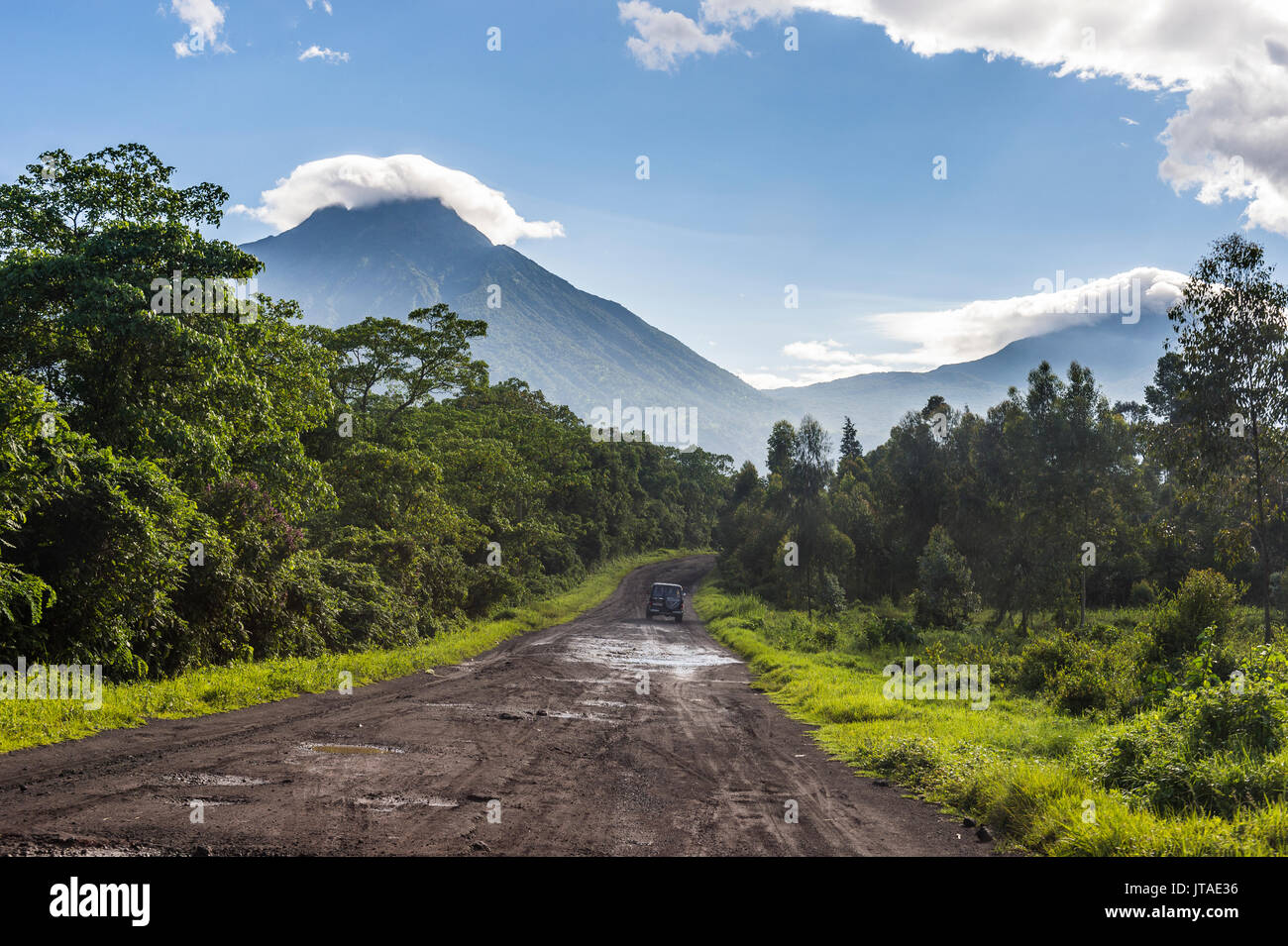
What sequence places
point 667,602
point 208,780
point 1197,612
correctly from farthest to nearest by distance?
point 667,602
point 1197,612
point 208,780

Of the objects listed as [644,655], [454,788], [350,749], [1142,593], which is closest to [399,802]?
[454,788]

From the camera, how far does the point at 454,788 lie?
7988 millimetres

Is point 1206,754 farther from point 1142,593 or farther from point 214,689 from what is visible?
point 1142,593

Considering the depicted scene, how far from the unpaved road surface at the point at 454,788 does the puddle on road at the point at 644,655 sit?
317 inches

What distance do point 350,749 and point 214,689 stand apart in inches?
171

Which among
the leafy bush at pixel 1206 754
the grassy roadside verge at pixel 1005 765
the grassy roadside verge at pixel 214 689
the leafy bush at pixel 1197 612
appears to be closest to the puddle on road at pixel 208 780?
the grassy roadside verge at pixel 214 689

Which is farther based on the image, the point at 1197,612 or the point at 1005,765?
the point at 1197,612

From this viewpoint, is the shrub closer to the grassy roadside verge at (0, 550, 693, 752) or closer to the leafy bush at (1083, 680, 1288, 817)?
the grassy roadside verge at (0, 550, 693, 752)

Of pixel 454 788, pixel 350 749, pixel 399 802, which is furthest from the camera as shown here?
pixel 350 749

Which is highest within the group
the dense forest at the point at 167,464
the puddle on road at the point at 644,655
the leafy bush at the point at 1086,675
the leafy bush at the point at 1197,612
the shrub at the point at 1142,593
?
the dense forest at the point at 167,464

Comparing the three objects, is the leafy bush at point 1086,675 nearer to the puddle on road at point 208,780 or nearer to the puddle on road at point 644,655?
the puddle on road at point 644,655

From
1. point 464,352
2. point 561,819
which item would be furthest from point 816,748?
point 464,352

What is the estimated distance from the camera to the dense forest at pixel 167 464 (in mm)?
11469
